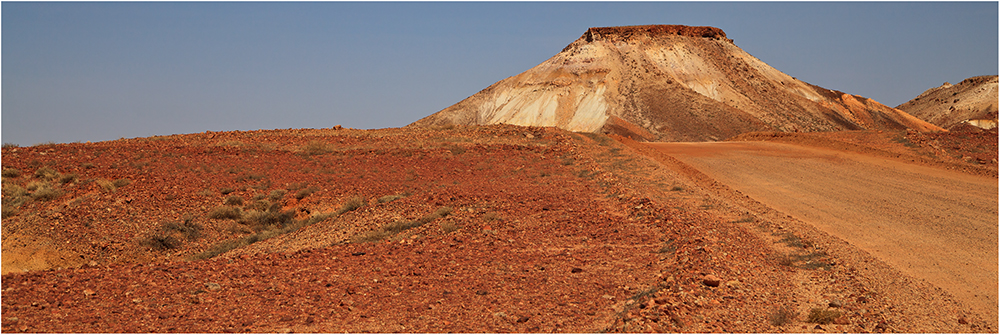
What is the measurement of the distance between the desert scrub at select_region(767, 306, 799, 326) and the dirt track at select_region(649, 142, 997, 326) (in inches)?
107

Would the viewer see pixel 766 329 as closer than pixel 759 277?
Yes

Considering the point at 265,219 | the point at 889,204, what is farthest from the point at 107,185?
the point at 889,204

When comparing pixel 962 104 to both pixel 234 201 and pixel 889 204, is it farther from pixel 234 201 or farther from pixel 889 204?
pixel 234 201

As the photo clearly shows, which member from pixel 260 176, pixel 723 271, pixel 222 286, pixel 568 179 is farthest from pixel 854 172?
pixel 222 286

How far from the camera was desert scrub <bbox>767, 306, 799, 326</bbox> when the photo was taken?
7.32m

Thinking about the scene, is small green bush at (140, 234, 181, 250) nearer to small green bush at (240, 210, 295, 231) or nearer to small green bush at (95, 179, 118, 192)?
small green bush at (240, 210, 295, 231)

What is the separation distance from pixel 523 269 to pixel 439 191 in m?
7.40

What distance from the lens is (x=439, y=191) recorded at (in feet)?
54.9

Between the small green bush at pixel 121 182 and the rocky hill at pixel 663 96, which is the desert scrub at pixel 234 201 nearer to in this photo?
the small green bush at pixel 121 182

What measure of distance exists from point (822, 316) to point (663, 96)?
52.4m

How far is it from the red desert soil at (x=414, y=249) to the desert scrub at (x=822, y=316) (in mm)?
15

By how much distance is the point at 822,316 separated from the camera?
290 inches

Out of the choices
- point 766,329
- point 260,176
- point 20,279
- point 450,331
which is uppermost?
point 260,176

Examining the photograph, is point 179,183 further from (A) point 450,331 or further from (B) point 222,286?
(A) point 450,331
